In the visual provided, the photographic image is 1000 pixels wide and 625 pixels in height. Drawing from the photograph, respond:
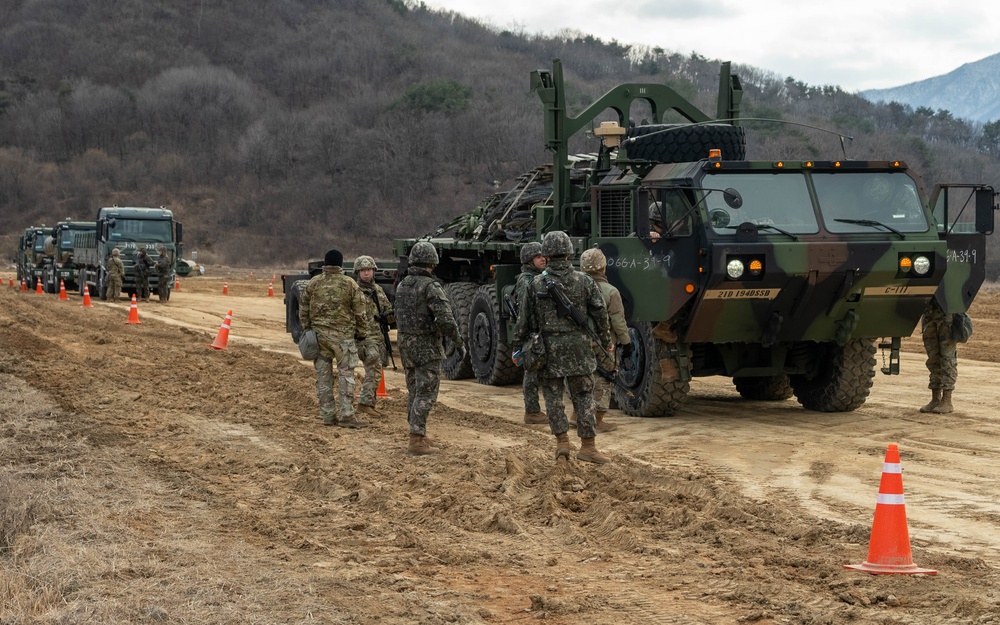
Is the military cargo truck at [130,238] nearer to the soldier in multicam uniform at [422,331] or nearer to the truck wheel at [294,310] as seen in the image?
the truck wheel at [294,310]

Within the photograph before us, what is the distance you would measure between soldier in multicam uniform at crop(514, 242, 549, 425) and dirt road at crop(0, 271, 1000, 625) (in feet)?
0.76

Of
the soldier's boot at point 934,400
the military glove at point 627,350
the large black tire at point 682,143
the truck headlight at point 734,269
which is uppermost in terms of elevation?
the large black tire at point 682,143

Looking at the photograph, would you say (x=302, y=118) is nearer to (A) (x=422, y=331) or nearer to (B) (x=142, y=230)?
(B) (x=142, y=230)

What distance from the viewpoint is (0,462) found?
9875 mm

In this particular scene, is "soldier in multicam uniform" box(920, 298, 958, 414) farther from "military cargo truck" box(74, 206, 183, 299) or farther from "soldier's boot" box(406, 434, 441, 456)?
"military cargo truck" box(74, 206, 183, 299)

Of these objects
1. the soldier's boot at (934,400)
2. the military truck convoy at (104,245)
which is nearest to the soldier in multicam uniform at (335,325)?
the soldier's boot at (934,400)

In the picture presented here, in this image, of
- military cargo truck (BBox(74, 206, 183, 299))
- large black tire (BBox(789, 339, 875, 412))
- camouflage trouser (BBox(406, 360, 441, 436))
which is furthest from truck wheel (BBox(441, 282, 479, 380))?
military cargo truck (BBox(74, 206, 183, 299))

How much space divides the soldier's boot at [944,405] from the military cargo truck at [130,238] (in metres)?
23.2

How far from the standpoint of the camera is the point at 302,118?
8219 centimetres

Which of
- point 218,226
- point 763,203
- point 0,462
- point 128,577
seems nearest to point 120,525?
point 128,577

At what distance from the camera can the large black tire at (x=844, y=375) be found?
13.2m

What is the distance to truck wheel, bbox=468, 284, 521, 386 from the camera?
1582 cm

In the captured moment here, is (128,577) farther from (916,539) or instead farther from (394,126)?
(394,126)

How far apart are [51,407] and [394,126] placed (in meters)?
63.8
